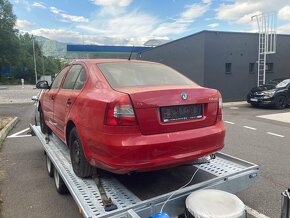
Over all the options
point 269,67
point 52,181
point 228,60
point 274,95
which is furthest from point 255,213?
point 269,67

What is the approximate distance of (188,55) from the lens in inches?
756

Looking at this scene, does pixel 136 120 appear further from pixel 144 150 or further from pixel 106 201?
pixel 106 201

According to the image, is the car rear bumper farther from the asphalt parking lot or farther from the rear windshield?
the asphalt parking lot

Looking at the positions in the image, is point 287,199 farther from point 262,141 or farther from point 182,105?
point 262,141

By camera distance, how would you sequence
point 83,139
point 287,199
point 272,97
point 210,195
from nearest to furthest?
point 287,199, point 210,195, point 83,139, point 272,97

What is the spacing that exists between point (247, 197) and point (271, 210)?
40 centimetres

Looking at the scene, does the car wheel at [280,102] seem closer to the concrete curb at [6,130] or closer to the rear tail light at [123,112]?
the concrete curb at [6,130]

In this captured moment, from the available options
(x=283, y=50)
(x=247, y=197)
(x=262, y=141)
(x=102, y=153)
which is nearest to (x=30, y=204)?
(x=102, y=153)

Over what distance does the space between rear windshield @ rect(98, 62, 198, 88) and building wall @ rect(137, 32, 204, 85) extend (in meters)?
14.1

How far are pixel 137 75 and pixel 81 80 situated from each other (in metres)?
0.77

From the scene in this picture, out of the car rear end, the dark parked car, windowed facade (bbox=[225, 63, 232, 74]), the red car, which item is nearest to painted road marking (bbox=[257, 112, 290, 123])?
the dark parked car

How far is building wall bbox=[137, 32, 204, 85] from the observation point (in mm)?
17766

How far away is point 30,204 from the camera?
4.09 m

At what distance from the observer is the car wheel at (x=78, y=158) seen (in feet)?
11.3
